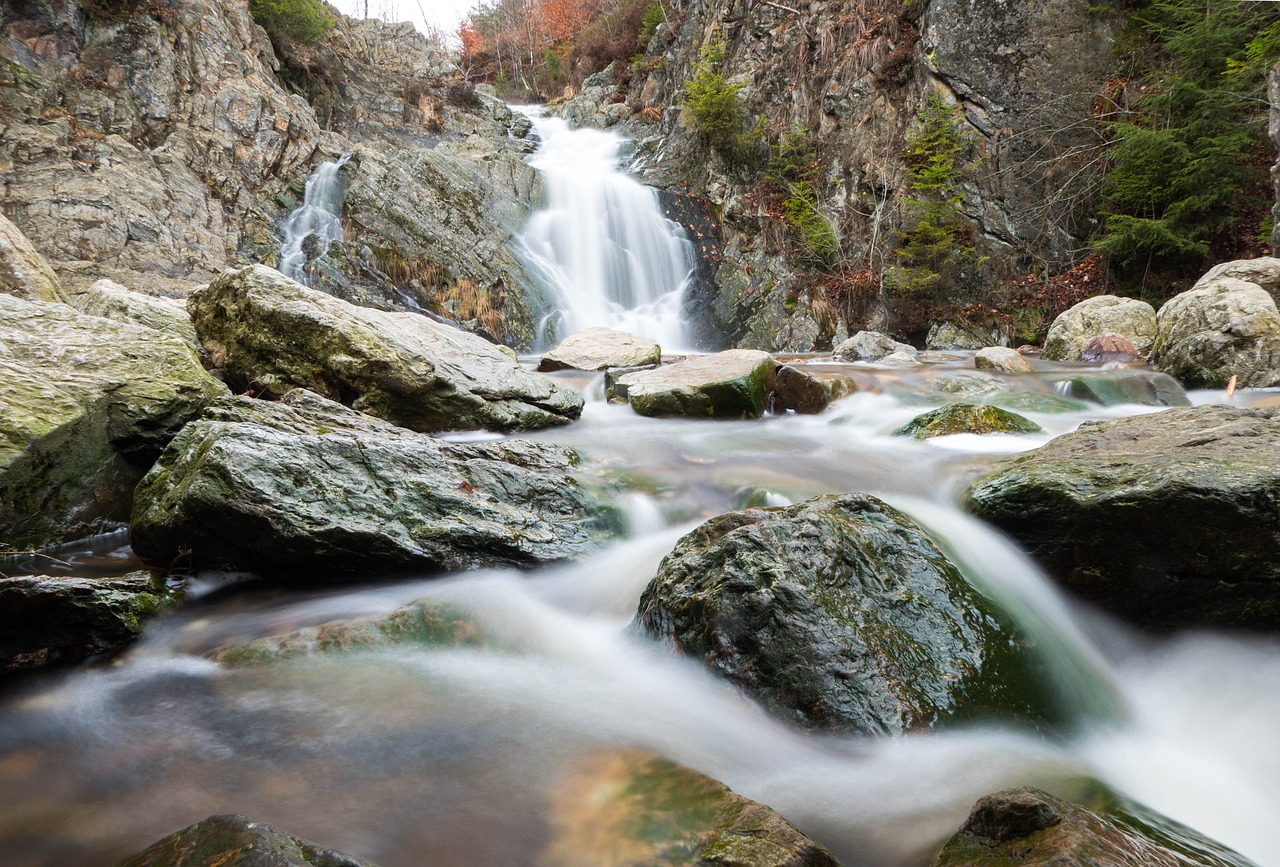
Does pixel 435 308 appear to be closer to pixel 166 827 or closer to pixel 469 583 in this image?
pixel 469 583

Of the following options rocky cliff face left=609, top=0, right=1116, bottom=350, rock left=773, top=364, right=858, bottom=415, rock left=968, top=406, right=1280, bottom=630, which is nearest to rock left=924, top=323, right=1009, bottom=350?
rocky cliff face left=609, top=0, right=1116, bottom=350

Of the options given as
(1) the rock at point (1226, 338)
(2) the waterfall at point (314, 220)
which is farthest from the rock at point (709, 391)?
(2) the waterfall at point (314, 220)

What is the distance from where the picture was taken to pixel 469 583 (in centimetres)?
300

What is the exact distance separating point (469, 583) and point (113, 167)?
11.9 meters

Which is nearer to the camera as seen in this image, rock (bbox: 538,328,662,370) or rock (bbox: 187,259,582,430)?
rock (bbox: 187,259,582,430)

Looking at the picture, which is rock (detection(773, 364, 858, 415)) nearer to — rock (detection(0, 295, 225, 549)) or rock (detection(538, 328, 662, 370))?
rock (detection(538, 328, 662, 370))

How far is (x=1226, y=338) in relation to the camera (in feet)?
21.1

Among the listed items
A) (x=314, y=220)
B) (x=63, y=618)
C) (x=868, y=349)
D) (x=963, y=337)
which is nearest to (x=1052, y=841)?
(x=63, y=618)

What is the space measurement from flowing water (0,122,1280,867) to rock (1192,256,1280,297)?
7.33 m

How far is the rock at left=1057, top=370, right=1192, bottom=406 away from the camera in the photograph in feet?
20.3

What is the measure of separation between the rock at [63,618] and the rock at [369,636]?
418 mm

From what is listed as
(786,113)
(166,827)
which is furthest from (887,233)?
(166,827)

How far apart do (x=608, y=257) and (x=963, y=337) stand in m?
7.51

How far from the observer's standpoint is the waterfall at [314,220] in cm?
1137
